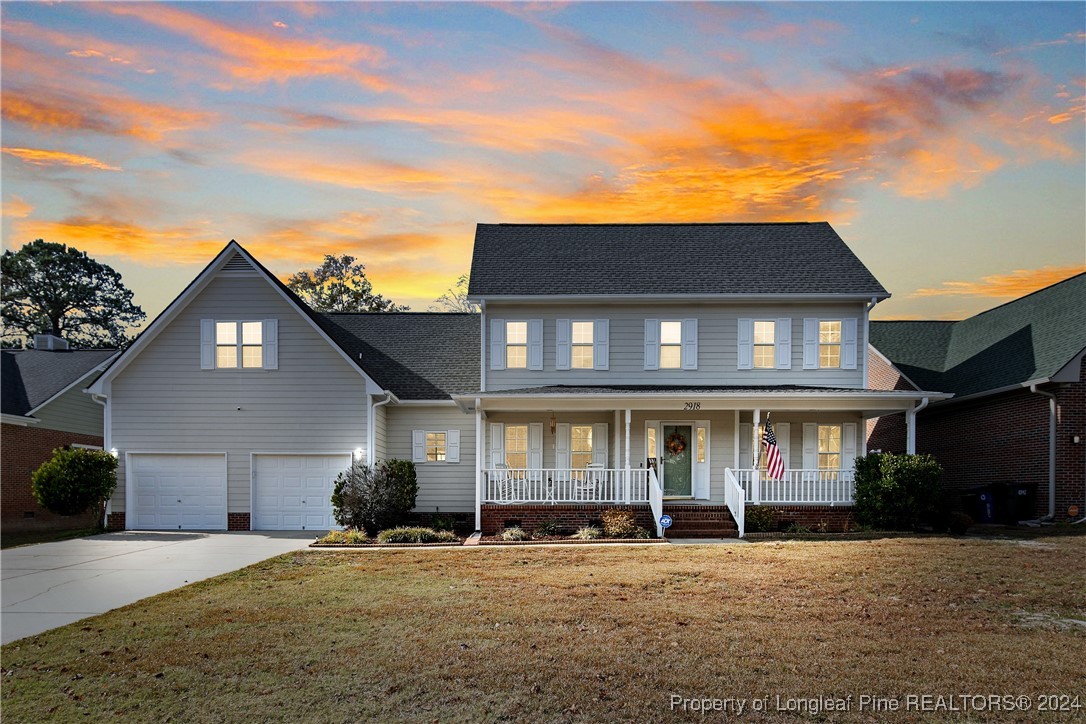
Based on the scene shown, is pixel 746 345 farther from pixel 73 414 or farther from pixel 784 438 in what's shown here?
pixel 73 414

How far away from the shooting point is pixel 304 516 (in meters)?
21.5

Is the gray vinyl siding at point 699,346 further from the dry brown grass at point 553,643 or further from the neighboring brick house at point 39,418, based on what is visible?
the neighboring brick house at point 39,418

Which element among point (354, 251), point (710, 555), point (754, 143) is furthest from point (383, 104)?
point (354, 251)

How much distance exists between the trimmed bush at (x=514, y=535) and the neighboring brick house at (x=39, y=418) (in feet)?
50.0

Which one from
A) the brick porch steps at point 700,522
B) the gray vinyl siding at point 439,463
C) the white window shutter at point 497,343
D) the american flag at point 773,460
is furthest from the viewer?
the gray vinyl siding at point 439,463

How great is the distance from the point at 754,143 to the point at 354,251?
81.9ft

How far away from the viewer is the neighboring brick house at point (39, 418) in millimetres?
24078

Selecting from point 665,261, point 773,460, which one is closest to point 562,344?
point 665,261

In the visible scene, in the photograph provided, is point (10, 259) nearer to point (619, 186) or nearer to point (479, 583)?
point (619, 186)

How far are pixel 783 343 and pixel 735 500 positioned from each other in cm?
506

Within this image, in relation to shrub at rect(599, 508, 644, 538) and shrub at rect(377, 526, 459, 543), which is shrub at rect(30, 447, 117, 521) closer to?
shrub at rect(377, 526, 459, 543)

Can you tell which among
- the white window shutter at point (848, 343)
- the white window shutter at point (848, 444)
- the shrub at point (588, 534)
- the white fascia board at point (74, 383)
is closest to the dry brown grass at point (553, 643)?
the shrub at point (588, 534)

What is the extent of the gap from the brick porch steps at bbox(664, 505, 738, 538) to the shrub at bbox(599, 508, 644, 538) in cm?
86

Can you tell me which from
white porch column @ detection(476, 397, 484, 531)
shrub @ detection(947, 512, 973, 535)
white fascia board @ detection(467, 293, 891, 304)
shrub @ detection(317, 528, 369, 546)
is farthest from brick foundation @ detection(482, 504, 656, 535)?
shrub @ detection(947, 512, 973, 535)
